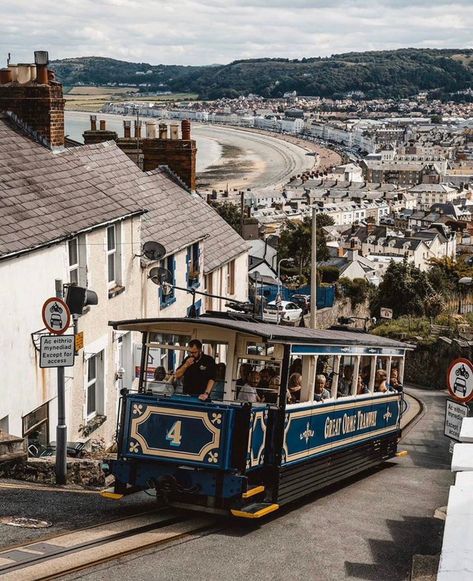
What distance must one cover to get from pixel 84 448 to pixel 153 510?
458cm

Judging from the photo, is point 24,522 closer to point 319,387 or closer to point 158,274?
point 319,387

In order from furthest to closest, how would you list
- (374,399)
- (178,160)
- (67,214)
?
(178,160), (67,214), (374,399)

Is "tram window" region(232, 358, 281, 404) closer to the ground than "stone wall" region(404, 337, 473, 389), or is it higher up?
higher up

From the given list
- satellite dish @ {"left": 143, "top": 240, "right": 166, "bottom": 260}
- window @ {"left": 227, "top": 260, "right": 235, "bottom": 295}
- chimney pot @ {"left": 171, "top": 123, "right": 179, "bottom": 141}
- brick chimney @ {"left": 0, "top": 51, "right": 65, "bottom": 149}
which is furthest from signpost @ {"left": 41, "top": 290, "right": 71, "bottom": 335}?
chimney pot @ {"left": 171, "top": 123, "right": 179, "bottom": 141}

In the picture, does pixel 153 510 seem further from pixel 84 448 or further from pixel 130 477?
pixel 84 448

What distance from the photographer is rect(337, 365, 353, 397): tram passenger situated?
14.0 m

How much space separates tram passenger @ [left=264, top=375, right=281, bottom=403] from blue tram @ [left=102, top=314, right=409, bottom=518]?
A: 12mm

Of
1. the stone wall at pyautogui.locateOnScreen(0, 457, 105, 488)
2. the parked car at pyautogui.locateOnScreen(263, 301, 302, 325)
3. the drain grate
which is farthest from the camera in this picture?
the parked car at pyautogui.locateOnScreen(263, 301, 302, 325)

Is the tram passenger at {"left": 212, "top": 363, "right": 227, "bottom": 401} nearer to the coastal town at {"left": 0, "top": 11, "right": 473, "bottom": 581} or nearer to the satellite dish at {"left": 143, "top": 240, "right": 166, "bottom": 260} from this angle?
the coastal town at {"left": 0, "top": 11, "right": 473, "bottom": 581}

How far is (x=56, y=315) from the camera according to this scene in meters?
12.8

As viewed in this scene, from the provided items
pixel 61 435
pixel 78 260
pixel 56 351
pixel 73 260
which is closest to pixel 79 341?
pixel 73 260

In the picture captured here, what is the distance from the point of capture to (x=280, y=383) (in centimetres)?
1173

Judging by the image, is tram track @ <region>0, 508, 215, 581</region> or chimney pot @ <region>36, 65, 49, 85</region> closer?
tram track @ <region>0, 508, 215, 581</region>

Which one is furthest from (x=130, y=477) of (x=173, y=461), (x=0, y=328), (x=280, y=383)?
(x=0, y=328)
